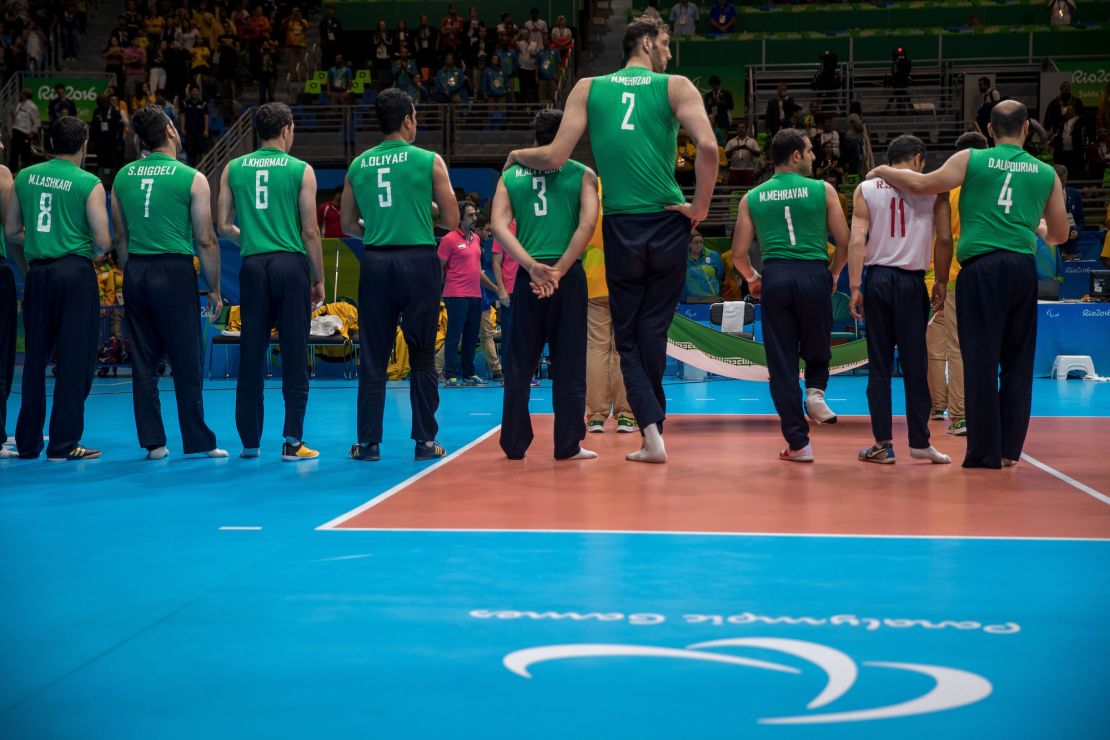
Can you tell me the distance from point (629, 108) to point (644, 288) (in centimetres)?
98

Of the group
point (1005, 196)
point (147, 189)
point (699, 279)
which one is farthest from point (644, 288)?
point (699, 279)

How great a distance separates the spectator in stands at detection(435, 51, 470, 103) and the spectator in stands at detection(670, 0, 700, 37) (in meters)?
4.53

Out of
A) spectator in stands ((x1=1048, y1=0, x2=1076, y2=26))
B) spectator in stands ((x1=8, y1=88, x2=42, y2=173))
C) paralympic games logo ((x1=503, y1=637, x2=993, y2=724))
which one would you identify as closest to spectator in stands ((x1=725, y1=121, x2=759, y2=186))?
spectator in stands ((x1=1048, y1=0, x2=1076, y2=26))

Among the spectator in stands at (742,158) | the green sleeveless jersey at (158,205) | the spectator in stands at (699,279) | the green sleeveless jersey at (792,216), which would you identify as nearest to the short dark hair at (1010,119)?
the green sleeveless jersey at (792,216)

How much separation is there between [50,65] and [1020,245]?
21.1m

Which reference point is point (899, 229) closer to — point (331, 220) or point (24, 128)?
point (331, 220)

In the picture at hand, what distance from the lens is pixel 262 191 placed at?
730cm

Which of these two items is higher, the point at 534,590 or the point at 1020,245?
the point at 1020,245

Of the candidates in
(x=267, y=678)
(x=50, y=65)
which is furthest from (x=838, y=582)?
(x=50, y=65)

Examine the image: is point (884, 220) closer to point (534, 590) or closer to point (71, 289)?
point (534, 590)

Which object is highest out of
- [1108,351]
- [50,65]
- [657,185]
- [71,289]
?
[50,65]

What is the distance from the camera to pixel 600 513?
5.48 metres

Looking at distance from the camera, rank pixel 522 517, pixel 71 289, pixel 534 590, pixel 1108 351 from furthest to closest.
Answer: pixel 1108 351 < pixel 71 289 < pixel 522 517 < pixel 534 590

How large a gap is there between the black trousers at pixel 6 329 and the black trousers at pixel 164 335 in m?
0.75
